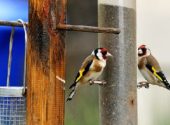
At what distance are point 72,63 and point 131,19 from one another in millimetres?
2409

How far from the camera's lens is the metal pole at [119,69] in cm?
400

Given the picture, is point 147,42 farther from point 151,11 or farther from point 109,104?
point 109,104

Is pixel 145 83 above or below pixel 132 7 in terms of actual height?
below

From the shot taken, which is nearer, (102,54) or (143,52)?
(102,54)

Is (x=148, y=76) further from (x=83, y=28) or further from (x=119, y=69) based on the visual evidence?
(x=83, y=28)

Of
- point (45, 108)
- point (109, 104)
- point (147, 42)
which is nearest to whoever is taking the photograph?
point (45, 108)

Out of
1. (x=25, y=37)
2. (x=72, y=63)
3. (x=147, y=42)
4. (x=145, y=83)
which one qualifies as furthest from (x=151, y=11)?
(x=25, y=37)

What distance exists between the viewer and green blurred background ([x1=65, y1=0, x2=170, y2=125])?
5672mm

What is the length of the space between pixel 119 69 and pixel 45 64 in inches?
22.8

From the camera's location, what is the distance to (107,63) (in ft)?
13.2

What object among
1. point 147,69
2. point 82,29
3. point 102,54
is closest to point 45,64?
point 82,29

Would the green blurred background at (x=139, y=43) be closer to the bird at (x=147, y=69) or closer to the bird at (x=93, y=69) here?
the bird at (x=147, y=69)

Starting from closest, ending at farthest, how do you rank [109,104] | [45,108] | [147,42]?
[45,108]
[109,104]
[147,42]

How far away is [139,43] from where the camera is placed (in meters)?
6.18
